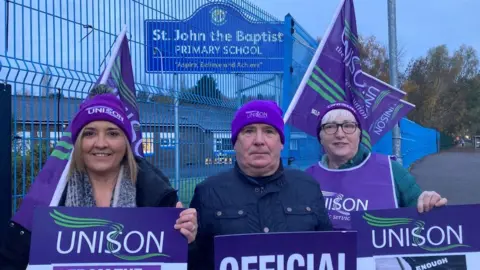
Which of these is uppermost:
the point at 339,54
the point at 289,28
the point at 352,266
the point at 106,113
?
the point at 289,28

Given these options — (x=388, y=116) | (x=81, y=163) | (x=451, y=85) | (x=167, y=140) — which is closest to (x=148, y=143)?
(x=167, y=140)

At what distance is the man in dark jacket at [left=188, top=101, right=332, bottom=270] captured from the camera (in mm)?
2850

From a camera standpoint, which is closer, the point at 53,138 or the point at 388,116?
the point at 53,138

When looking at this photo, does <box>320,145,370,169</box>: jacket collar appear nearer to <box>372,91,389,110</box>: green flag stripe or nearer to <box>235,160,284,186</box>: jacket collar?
<box>235,160,284,186</box>: jacket collar

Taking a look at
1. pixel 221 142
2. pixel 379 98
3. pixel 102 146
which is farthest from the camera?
pixel 379 98

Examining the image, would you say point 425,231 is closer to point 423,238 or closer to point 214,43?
point 423,238

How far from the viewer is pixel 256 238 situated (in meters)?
2.63

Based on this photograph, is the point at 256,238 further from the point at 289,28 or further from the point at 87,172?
the point at 289,28

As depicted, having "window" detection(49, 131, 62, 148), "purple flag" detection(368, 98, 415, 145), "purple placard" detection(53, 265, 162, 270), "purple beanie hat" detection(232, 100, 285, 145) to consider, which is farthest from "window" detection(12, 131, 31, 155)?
"purple flag" detection(368, 98, 415, 145)

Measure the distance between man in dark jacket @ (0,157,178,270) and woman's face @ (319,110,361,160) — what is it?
135 cm

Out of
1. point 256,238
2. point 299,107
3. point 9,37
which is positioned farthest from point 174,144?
point 256,238

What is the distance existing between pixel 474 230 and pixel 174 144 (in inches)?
141

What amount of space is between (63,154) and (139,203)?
2.41 ft

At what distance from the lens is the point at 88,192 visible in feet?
9.48
